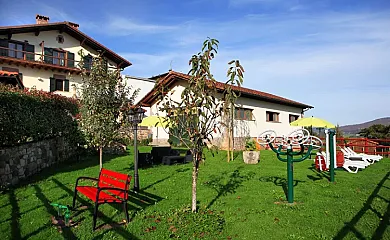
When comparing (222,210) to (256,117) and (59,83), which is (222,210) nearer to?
(256,117)

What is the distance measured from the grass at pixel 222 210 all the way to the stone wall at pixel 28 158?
0.39 metres

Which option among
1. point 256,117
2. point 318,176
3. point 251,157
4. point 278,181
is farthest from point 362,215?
point 256,117

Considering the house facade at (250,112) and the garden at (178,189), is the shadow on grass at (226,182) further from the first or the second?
the house facade at (250,112)

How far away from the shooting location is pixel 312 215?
4.99 metres

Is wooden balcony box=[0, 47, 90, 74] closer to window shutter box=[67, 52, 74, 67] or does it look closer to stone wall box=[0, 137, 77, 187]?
window shutter box=[67, 52, 74, 67]

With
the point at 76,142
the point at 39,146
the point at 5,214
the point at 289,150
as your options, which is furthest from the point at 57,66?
the point at 289,150

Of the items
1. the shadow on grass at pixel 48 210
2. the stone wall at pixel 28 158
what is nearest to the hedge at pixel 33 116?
the stone wall at pixel 28 158

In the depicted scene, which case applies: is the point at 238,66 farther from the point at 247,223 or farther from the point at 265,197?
the point at 265,197

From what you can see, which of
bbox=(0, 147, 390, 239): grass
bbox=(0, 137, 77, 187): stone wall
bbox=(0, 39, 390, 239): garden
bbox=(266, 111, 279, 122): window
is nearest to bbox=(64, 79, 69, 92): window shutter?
bbox=(0, 137, 77, 187): stone wall

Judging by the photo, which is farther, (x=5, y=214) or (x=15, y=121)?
(x=15, y=121)

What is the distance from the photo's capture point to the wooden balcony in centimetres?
2549

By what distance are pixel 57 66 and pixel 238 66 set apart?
2761cm

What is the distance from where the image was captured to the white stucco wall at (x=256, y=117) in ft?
63.2

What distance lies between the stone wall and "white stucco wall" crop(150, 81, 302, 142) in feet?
24.9
